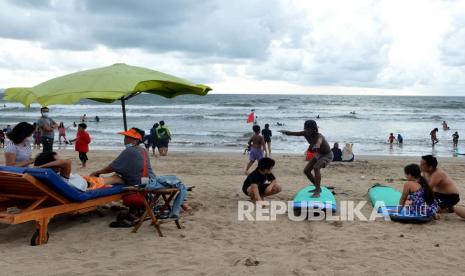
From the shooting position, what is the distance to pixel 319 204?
20.7ft

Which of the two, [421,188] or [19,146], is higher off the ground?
[19,146]

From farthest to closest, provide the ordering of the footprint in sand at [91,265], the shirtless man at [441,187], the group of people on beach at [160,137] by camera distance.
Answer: the group of people on beach at [160,137], the shirtless man at [441,187], the footprint in sand at [91,265]

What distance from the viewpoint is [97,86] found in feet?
18.5

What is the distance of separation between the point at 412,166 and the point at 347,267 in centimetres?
259

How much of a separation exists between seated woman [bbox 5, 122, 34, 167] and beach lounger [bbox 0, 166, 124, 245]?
58 cm

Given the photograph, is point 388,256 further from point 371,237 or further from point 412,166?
point 412,166

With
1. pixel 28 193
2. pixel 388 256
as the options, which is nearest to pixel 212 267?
pixel 388 256

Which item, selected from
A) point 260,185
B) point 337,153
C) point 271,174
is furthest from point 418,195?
point 337,153

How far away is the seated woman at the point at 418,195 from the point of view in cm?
611

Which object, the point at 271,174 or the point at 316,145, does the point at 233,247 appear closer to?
the point at 271,174

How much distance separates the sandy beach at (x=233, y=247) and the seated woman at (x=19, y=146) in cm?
88

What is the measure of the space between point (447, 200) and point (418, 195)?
0.59m

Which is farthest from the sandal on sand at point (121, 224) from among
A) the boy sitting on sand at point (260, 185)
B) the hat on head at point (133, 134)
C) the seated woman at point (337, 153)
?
the seated woman at point (337, 153)

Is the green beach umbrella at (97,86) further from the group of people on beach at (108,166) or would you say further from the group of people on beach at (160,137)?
the group of people on beach at (160,137)
